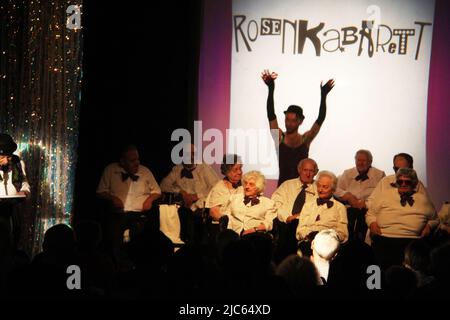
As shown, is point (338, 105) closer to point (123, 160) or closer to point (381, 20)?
point (381, 20)

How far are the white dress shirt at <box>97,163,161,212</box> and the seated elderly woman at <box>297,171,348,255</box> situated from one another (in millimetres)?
1492

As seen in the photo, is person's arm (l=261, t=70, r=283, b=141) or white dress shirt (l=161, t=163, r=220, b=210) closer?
white dress shirt (l=161, t=163, r=220, b=210)

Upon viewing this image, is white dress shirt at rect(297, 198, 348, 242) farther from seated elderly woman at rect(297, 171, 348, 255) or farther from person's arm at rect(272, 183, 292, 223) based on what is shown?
person's arm at rect(272, 183, 292, 223)

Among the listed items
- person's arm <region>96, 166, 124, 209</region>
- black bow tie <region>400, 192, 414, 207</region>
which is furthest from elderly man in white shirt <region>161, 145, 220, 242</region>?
black bow tie <region>400, 192, 414, 207</region>

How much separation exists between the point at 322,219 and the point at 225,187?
1084 mm

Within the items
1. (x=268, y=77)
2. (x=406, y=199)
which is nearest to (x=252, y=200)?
(x=406, y=199)

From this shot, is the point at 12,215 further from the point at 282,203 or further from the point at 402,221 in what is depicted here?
the point at 402,221

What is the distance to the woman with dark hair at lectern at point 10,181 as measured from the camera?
21.7 feet

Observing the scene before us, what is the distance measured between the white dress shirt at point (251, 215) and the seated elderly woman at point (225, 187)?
0.29 metres

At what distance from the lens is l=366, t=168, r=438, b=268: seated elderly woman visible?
6809 mm

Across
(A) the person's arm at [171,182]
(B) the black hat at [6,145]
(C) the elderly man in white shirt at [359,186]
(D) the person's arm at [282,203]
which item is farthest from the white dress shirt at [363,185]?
(B) the black hat at [6,145]

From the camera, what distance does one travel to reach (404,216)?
6852mm

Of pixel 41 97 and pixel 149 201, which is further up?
pixel 41 97

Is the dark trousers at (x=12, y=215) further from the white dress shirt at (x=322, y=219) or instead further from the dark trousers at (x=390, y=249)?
the dark trousers at (x=390, y=249)
